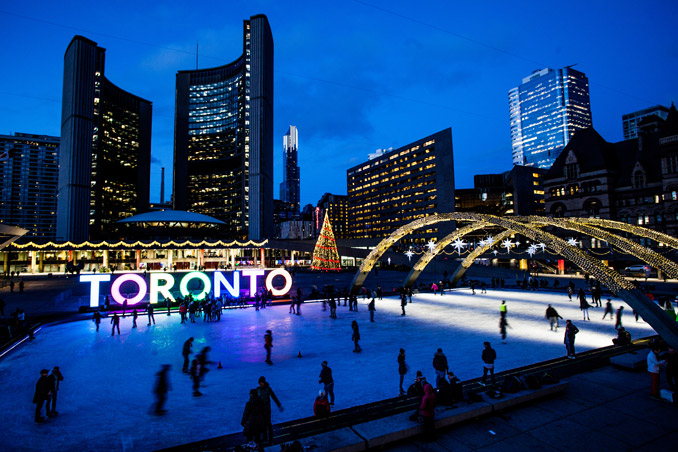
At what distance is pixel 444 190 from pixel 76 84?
107 meters

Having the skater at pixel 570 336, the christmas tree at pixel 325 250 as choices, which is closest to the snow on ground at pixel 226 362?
the skater at pixel 570 336

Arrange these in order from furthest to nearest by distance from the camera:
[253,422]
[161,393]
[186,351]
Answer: [186,351], [161,393], [253,422]

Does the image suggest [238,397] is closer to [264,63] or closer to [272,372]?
[272,372]

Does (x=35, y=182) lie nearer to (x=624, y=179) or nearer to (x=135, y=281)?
(x=135, y=281)

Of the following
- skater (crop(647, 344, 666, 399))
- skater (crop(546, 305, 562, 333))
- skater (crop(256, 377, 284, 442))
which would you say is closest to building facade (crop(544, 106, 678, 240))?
skater (crop(546, 305, 562, 333))

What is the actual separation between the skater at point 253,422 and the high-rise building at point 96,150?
108 metres

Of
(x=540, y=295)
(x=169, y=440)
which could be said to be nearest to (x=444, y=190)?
(x=540, y=295)

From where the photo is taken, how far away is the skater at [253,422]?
660cm

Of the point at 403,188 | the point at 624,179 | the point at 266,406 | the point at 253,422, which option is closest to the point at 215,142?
the point at 403,188

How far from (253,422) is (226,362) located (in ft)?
22.8

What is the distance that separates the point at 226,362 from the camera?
12.9 meters

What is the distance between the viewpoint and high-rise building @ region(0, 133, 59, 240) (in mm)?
170000

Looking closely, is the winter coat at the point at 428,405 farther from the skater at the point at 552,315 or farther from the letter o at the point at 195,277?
the letter o at the point at 195,277

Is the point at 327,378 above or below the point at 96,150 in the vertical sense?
below
